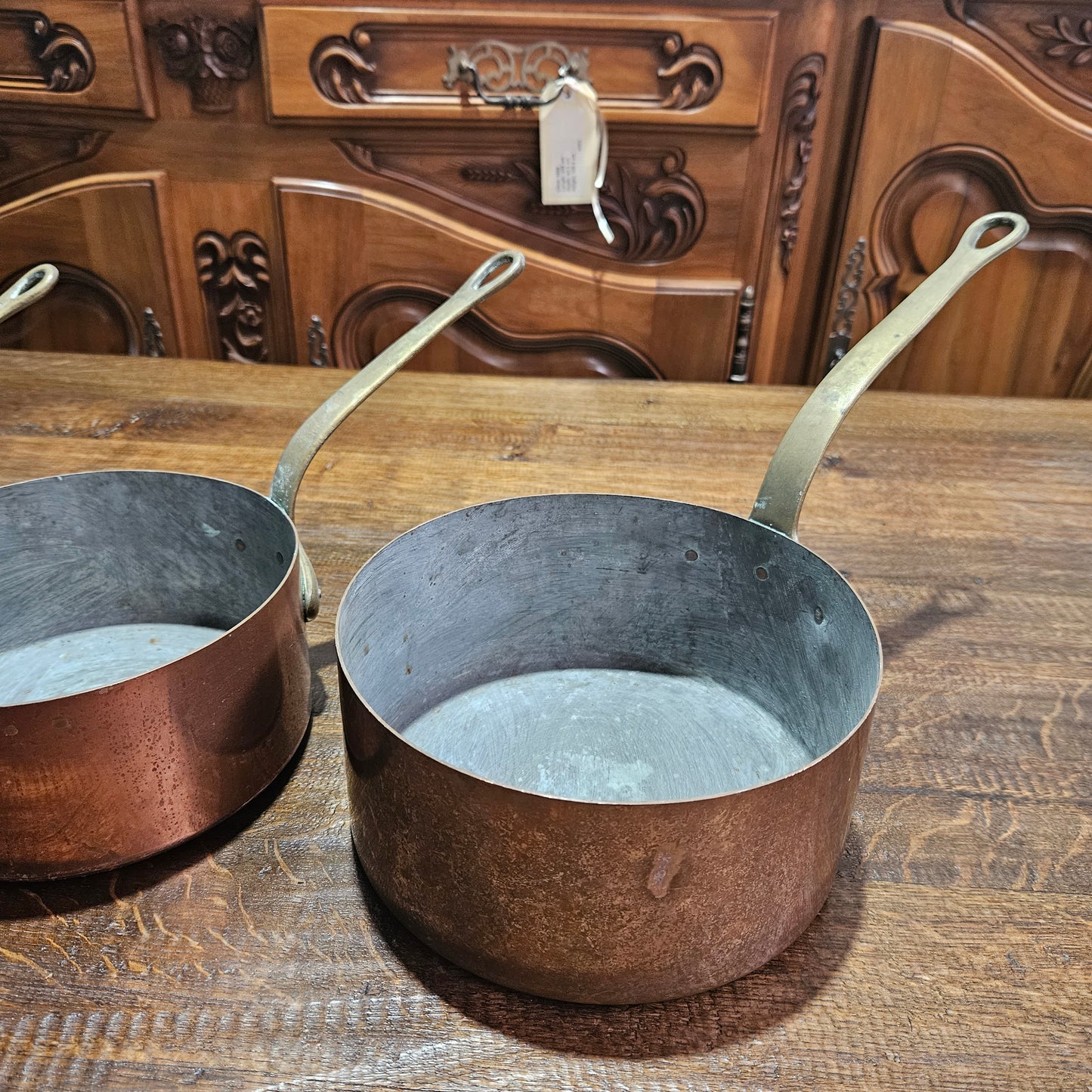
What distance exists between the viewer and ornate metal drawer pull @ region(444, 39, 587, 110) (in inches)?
43.1

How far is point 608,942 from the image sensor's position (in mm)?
277

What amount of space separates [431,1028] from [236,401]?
64cm

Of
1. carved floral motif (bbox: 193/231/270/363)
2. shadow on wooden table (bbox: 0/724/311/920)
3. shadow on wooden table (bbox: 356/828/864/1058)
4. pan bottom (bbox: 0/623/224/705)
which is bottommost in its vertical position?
carved floral motif (bbox: 193/231/270/363)

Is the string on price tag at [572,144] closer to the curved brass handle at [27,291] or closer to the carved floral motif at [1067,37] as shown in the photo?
the carved floral motif at [1067,37]

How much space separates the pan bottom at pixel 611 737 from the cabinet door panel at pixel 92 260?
1.01 meters

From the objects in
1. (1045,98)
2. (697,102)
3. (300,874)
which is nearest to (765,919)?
(300,874)

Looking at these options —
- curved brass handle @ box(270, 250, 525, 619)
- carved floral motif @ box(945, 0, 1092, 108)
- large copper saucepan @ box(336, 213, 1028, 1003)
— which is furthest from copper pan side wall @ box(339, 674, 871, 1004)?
carved floral motif @ box(945, 0, 1092, 108)

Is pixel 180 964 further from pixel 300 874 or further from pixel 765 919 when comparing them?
pixel 765 919

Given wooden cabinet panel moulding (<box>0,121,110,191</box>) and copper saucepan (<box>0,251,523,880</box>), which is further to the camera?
wooden cabinet panel moulding (<box>0,121,110,191</box>)

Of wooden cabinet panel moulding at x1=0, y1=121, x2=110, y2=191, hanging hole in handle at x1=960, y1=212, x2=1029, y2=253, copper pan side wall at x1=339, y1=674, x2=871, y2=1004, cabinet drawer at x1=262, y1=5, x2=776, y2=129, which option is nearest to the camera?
copper pan side wall at x1=339, y1=674, x2=871, y2=1004

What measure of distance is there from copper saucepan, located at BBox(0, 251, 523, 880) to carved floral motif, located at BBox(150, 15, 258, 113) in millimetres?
710

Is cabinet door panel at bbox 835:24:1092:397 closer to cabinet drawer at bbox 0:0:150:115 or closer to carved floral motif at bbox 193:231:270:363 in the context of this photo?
carved floral motif at bbox 193:231:270:363

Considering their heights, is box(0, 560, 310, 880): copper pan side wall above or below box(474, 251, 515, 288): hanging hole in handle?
below

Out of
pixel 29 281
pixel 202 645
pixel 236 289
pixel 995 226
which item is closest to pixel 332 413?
pixel 202 645
